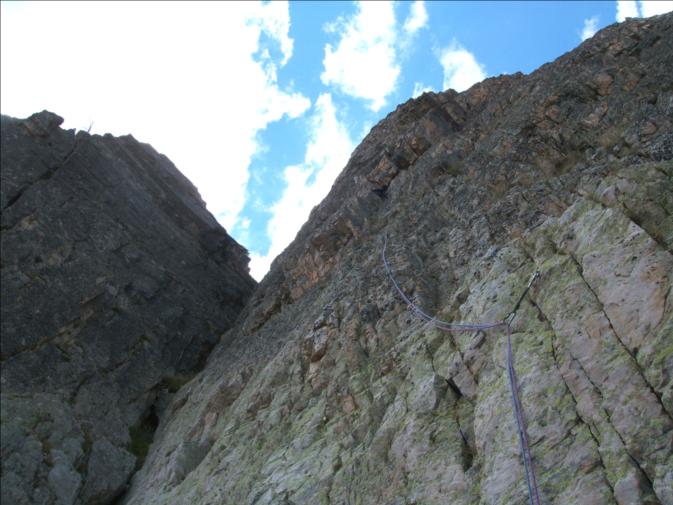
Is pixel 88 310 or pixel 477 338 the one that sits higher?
pixel 88 310

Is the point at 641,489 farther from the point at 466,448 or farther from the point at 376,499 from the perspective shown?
the point at 376,499

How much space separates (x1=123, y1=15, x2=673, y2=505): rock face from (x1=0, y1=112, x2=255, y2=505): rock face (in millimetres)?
→ 2499

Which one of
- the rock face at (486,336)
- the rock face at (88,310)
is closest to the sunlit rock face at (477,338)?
the rock face at (486,336)

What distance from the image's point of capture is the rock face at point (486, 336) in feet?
30.2

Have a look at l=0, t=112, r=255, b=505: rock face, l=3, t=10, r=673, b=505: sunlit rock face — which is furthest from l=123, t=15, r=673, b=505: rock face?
l=0, t=112, r=255, b=505: rock face

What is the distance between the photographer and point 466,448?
35.8ft

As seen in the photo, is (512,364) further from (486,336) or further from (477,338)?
(477,338)

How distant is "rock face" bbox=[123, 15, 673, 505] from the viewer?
362 inches

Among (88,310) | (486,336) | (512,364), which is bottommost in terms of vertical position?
(512,364)

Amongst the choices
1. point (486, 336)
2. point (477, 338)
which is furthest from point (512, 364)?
point (477, 338)

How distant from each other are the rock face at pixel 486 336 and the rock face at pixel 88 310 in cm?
250

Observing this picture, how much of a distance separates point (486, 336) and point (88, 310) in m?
23.4

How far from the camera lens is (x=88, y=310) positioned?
30.2m

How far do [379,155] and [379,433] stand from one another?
21920 mm
